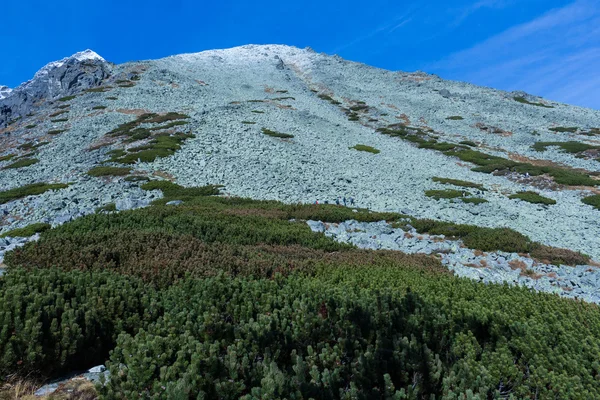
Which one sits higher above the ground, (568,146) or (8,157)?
(568,146)

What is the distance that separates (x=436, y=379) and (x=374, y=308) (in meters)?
1.44

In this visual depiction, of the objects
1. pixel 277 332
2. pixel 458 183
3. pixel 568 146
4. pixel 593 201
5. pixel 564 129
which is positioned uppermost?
pixel 564 129

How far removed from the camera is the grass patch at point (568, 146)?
1575 inches

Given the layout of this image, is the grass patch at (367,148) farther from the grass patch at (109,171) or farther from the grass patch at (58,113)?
the grass patch at (58,113)

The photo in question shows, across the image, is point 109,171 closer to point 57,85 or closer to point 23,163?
point 23,163

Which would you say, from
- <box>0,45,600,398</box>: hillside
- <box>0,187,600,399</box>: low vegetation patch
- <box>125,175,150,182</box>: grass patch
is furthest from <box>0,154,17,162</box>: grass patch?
<box>0,187,600,399</box>: low vegetation patch

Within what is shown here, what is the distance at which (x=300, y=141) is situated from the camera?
37250 millimetres

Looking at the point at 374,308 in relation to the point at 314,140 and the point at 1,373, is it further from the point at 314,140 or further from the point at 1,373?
the point at 314,140

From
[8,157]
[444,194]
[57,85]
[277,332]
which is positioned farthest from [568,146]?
[57,85]

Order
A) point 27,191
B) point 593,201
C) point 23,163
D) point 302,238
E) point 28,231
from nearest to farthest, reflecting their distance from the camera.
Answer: point 302,238, point 28,231, point 27,191, point 593,201, point 23,163

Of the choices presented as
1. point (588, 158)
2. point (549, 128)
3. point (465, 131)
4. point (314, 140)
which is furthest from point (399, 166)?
point (549, 128)

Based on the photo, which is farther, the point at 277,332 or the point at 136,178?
the point at 136,178

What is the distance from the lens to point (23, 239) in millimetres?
13859

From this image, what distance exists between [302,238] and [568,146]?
138 ft
